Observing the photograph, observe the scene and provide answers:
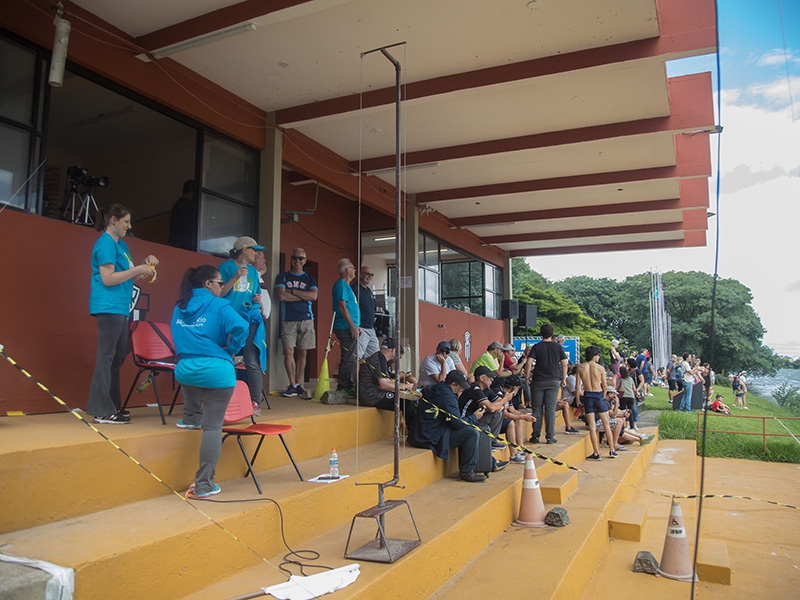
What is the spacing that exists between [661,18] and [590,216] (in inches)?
266

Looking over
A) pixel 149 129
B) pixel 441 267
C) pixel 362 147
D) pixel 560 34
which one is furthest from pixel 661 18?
pixel 441 267

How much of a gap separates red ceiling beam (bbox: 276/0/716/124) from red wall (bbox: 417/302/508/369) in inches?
213

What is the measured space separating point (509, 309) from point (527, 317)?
45.1 inches

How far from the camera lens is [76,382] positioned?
5.11 meters

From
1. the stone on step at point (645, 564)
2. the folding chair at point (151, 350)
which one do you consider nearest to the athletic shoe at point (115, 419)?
the folding chair at point (151, 350)

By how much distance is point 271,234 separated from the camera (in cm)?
741

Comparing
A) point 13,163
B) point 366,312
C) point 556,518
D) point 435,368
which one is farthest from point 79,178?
point 556,518

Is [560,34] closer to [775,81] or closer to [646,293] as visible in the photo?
[775,81]

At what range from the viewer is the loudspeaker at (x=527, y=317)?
17.3 metres

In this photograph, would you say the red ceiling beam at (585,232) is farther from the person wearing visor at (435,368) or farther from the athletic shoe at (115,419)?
the athletic shoe at (115,419)

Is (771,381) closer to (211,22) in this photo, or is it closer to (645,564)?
(645,564)

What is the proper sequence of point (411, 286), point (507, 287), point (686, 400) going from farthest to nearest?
point (686, 400) → point (507, 287) → point (411, 286)

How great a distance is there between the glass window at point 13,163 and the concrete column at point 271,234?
9.41 feet

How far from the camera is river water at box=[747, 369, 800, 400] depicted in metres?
1.78
